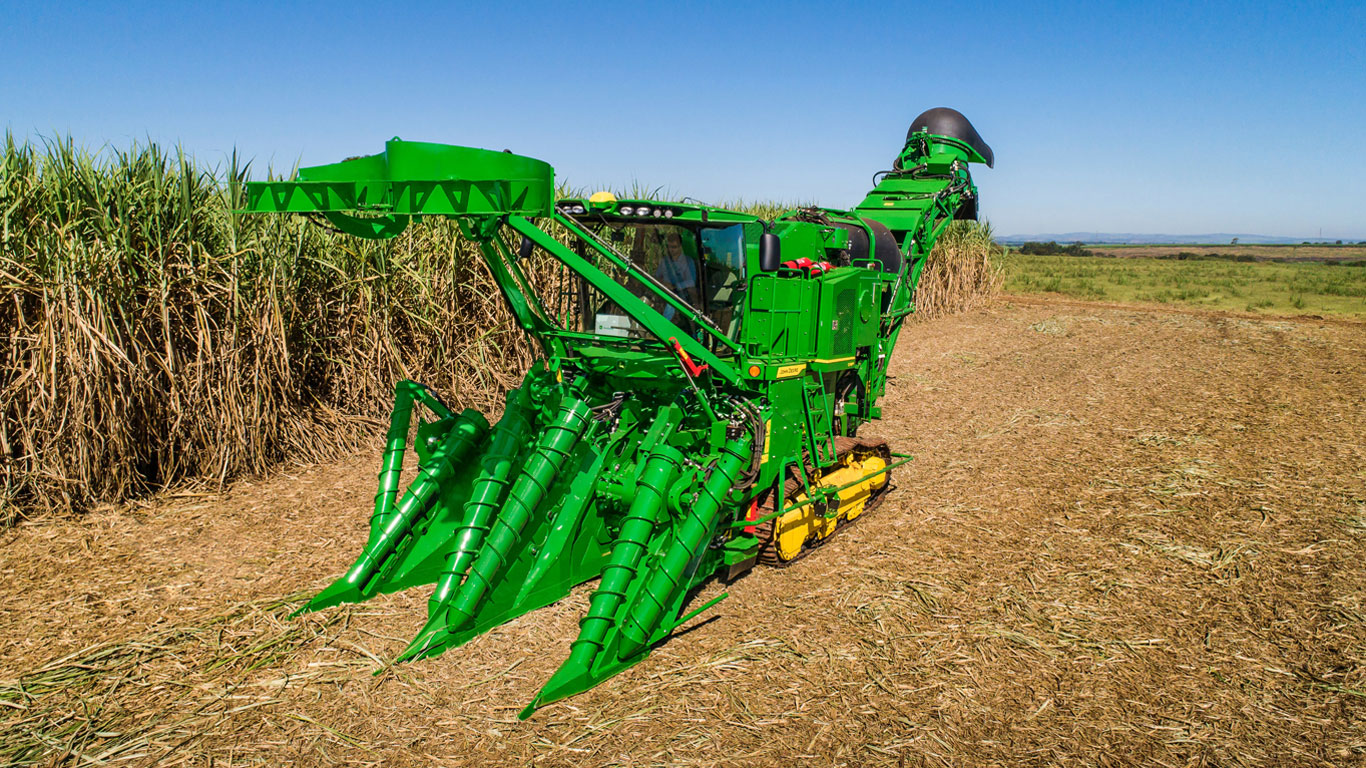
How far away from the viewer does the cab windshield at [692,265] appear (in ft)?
17.4

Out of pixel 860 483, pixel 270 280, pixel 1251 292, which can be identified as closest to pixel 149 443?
pixel 270 280

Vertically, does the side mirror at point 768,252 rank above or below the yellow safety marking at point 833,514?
above

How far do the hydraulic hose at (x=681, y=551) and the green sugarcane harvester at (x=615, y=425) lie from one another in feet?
0.04

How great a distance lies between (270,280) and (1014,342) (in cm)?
1233

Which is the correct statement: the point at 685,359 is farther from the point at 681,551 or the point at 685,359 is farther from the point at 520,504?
the point at 520,504

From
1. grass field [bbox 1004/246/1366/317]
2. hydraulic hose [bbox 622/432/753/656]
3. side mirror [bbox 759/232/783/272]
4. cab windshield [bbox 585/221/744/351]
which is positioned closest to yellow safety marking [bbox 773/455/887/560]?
hydraulic hose [bbox 622/432/753/656]

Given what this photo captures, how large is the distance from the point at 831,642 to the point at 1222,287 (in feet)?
103

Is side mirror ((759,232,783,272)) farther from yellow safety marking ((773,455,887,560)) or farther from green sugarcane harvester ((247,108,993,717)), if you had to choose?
yellow safety marking ((773,455,887,560))

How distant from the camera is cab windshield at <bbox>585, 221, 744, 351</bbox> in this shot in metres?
5.30

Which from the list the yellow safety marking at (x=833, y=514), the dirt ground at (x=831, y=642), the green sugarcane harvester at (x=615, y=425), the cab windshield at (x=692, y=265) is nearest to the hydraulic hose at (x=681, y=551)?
the green sugarcane harvester at (x=615, y=425)

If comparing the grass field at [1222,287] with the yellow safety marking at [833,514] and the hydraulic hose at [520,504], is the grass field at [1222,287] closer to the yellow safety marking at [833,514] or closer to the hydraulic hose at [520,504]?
the yellow safety marking at [833,514]

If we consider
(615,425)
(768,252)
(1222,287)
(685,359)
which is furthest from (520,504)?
(1222,287)

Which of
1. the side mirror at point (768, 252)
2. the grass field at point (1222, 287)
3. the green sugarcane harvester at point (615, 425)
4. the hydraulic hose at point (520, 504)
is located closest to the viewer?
the green sugarcane harvester at point (615, 425)

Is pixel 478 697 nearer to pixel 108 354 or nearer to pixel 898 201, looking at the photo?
pixel 108 354
